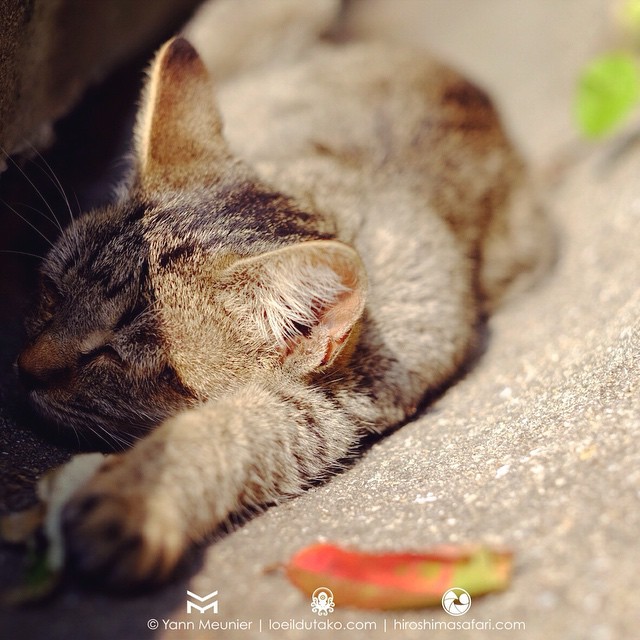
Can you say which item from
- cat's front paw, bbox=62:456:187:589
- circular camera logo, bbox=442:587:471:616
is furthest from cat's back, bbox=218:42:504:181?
circular camera logo, bbox=442:587:471:616

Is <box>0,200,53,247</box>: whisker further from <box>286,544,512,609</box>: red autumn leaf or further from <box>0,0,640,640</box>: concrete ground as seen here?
<box>286,544,512,609</box>: red autumn leaf

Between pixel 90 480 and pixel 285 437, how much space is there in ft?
2.02

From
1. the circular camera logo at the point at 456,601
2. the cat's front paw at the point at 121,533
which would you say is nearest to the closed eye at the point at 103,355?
the cat's front paw at the point at 121,533

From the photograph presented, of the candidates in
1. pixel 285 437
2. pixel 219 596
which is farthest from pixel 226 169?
pixel 219 596

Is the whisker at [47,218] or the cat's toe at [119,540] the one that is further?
the whisker at [47,218]

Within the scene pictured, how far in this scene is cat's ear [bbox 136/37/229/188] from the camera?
7.88 feet

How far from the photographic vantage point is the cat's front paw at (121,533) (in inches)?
59.7

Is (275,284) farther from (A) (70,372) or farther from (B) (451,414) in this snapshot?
(B) (451,414)

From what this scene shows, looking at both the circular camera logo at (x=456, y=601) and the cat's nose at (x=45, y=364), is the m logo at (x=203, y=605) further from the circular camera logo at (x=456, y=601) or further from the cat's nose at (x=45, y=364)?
the cat's nose at (x=45, y=364)

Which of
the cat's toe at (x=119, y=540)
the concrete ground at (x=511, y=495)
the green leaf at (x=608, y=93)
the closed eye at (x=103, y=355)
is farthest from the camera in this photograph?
the green leaf at (x=608, y=93)

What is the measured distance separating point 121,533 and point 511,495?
941 mm

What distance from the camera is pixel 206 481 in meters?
1.82

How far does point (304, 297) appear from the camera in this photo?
203 centimetres

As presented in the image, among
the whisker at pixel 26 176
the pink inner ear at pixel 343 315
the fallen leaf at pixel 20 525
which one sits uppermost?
the whisker at pixel 26 176
